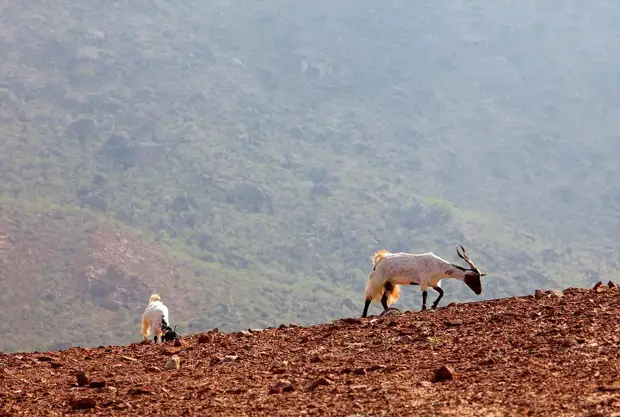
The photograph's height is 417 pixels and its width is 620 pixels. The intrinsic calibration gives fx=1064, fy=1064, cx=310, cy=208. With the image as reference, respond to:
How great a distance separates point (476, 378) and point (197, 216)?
505ft

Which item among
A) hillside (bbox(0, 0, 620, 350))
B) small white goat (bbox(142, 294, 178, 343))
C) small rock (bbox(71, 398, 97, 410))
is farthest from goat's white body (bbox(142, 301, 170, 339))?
hillside (bbox(0, 0, 620, 350))

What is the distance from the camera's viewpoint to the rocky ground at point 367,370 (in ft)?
33.0

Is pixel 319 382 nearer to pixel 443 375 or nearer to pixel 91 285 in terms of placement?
pixel 443 375

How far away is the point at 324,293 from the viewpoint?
458 ft

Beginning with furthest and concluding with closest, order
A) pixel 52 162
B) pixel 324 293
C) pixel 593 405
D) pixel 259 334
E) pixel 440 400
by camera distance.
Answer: pixel 52 162 → pixel 324 293 → pixel 259 334 → pixel 440 400 → pixel 593 405

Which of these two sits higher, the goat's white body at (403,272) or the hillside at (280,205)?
the hillside at (280,205)

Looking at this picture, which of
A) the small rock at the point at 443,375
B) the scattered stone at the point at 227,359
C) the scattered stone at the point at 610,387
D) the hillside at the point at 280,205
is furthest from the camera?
the hillside at the point at 280,205

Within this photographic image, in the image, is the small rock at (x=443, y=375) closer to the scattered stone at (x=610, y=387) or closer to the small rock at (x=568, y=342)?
the scattered stone at (x=610, y=387)

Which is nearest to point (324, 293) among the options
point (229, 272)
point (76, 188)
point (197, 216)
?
point (229, 272)

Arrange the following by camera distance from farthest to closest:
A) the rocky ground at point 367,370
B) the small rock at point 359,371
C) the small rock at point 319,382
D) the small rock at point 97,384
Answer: the small rock at point 97,384
the small rock at point 359,371
the small rock at point 319,382
the rocky ground at point 367,370

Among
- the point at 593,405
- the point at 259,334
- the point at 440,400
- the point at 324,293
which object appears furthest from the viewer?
the point at 324,293

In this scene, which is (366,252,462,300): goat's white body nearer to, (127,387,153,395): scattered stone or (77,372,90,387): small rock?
(77,372,90,387): small rock

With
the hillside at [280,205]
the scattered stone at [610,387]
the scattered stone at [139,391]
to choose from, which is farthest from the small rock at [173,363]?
the hillside at [280,205]

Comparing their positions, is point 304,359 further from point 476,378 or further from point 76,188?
point 76,188
